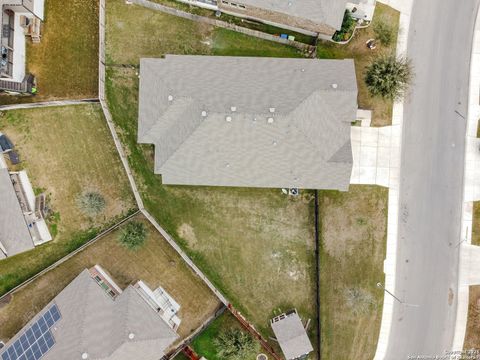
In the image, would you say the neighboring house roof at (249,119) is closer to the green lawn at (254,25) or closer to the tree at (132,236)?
the green lawn at (254,25)

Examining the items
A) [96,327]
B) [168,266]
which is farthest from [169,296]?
[96,327]

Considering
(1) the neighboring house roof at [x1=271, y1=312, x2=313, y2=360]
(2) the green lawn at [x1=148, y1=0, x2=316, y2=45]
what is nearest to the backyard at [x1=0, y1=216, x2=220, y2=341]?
(1) the neighboring house roof at [x1=271, y1=312, x2=313, y2=360]

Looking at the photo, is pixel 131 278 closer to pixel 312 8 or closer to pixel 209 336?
pixel 209 336

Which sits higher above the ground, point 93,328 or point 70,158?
point 70,158

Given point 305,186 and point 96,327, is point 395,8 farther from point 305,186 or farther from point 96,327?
point 96,327

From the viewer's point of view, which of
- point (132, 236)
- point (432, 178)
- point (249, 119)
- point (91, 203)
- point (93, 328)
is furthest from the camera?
point (432, 178)

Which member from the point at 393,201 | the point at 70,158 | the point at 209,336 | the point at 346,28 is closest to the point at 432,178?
the point at 393,201

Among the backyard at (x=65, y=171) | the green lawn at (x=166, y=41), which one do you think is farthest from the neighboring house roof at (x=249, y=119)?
the backyard at (x=65, y=171)
